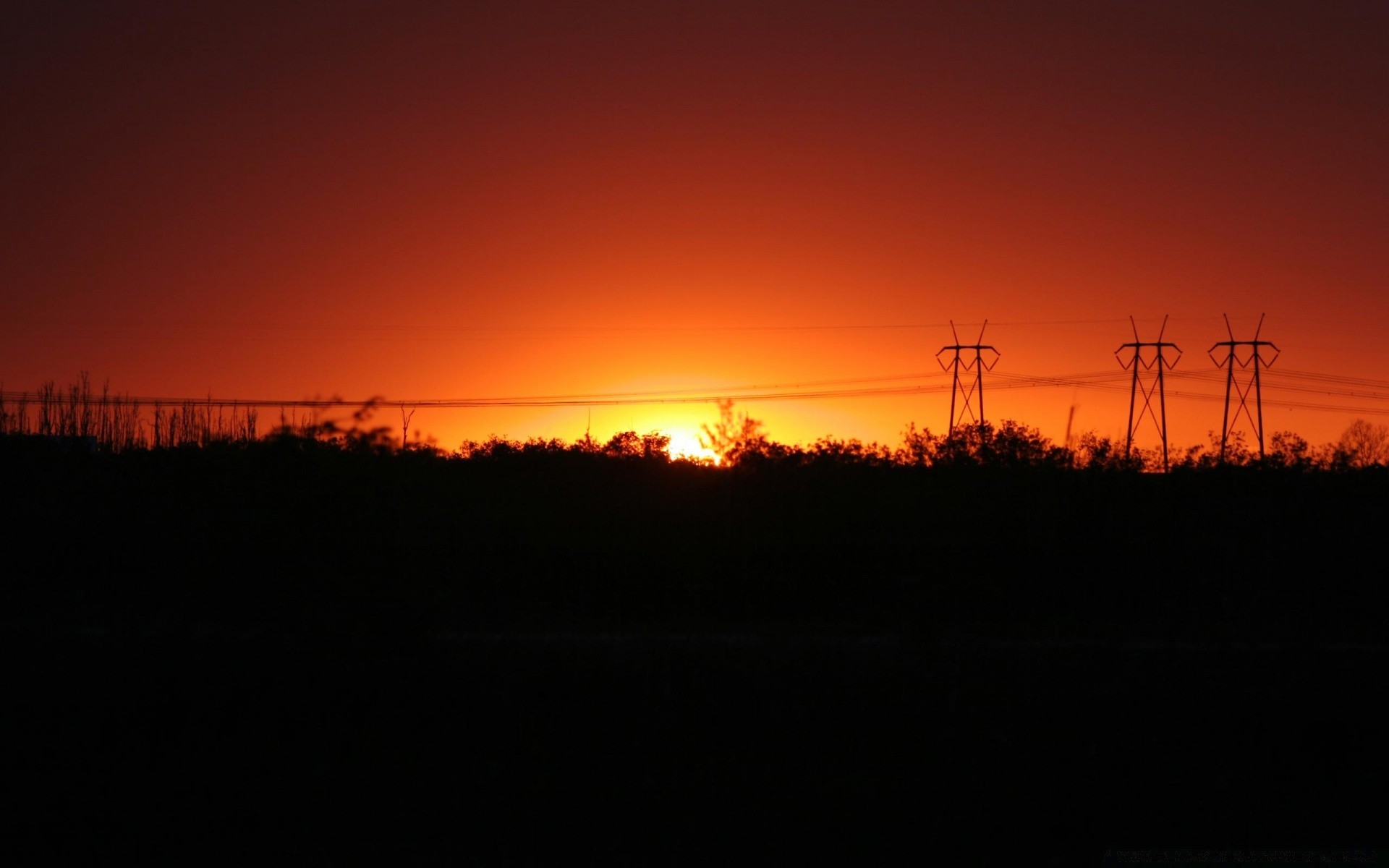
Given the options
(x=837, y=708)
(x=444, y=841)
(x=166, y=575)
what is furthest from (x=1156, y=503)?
(x=166, y=575)

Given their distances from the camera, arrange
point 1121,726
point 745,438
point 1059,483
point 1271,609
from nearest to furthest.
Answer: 1. point 1121,726
2. point 1271,609
3. point 1059,483
4. point 745,438

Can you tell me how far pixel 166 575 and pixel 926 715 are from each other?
1504cm

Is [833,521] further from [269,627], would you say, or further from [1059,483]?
[269,627]

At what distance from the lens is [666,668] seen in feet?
55.9

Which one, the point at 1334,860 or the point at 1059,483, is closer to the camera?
the point at 1334,860

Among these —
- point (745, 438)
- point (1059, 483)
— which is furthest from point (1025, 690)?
point (745, 438)

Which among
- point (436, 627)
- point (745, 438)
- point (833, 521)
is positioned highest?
point (745, 438)

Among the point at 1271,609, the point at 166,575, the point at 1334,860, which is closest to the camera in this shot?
the point at 1334,860

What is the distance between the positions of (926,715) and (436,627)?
7.38m

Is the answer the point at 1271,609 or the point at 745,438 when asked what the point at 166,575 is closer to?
the point at 745,438

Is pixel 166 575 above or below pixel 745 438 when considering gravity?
below

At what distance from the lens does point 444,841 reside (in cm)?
1333

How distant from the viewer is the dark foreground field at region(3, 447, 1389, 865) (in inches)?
554

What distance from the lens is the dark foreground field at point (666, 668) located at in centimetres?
1407
